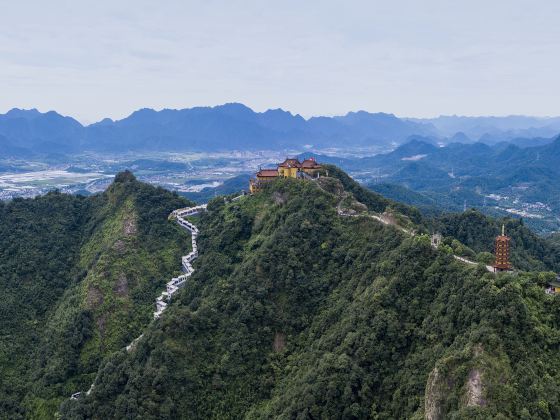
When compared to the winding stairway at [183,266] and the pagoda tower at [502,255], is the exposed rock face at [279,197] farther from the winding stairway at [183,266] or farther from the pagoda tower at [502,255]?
the pagoda tower at [502,255]

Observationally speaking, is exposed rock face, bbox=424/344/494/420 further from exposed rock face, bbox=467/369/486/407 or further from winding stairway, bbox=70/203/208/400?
winding stairway, bbox=70/203/208/400

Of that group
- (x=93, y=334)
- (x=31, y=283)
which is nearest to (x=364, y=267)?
(x=93, y=334)

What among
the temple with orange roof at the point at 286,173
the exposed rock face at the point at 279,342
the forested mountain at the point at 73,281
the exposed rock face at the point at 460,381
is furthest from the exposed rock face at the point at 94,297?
the exposed rock face at the point at 460,381

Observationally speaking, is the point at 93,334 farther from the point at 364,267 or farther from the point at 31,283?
the point at 364,267

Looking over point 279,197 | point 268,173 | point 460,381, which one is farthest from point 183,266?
point 460,381

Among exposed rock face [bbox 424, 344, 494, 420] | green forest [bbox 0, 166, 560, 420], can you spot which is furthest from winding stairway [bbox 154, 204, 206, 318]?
exposed rock face [bbox 424, 344, 494, 420]

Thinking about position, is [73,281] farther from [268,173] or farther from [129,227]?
[268,173]

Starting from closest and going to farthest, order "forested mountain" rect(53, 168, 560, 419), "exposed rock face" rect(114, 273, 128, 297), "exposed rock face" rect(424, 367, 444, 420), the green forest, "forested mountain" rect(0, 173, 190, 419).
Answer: "exposed rock face" rect(424, 367, 444, 420), "forested mountain" rect(53, 168, 560, 419), the green forest, "forested mountain" rect(0, 173, 190, 419), "exposed rock face" rect(114, 273, 128, 297)
